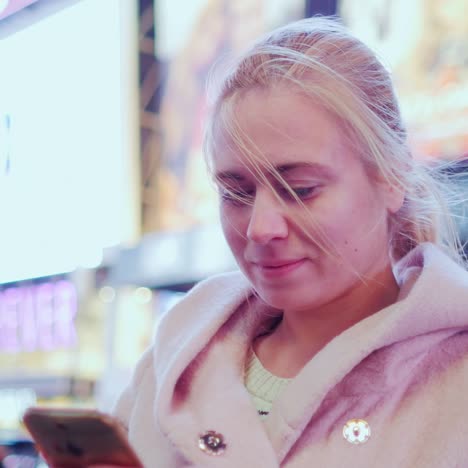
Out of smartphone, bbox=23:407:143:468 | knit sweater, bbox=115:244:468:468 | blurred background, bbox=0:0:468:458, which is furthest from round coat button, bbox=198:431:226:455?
blurred background, bbox=0:0:468:458

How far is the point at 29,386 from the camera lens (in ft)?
12.7

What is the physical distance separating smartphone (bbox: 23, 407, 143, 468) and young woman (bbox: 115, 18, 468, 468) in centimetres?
11

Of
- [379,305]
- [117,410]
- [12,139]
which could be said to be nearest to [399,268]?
[379,305]

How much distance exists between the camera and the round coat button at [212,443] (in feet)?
2.48

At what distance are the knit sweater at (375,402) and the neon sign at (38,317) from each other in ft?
10.4

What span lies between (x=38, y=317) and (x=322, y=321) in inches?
137

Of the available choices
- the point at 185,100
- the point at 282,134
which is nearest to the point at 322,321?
the point at 282,134

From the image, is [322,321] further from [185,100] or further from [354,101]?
[185,100]

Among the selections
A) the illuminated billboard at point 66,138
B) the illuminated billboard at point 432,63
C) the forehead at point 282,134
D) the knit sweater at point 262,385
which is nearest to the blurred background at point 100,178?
the illuminated billboard at point 66,138

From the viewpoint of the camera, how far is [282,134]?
0.71m

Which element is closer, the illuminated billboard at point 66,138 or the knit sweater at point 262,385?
the knit sweater at point 262,385

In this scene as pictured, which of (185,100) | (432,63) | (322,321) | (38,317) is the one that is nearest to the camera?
(322,321)

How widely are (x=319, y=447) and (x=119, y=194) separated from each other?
289 centimetres

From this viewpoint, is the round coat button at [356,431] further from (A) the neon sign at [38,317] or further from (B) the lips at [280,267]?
(A) the neon sign at [38,317]
